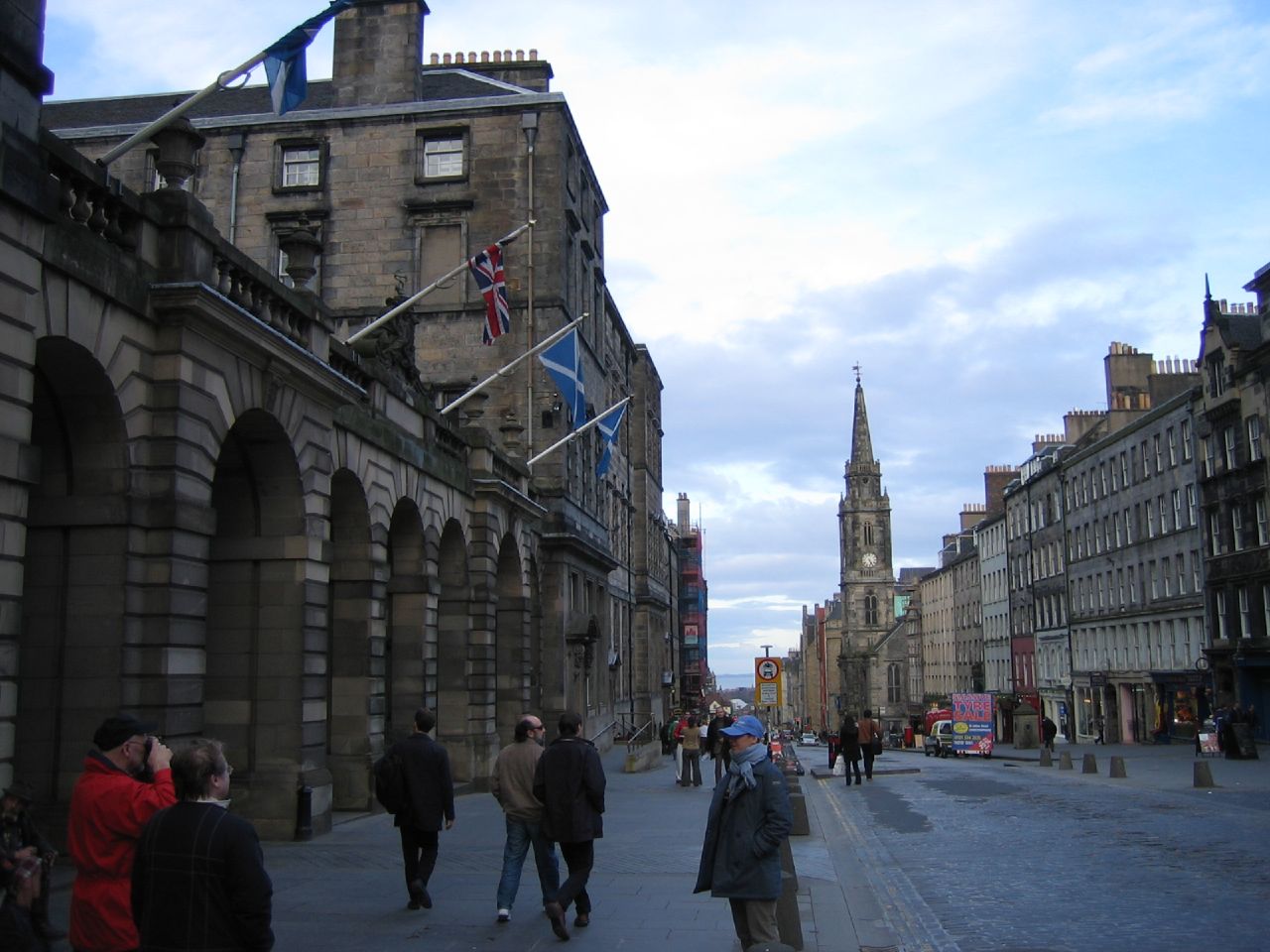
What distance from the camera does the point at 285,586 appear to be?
16.2m

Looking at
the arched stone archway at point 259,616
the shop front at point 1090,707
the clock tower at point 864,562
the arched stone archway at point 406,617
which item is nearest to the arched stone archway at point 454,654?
the arched stone archway at point 406,617

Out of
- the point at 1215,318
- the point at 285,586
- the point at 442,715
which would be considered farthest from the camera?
the point at 1215,318

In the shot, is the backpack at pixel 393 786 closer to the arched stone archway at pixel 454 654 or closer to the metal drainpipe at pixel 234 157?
the arched stone archway at pixel 454 654

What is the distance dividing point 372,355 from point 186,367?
27.8 ft

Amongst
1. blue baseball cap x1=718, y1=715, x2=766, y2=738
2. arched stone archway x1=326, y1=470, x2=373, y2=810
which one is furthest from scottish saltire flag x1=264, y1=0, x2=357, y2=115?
blue baseball cap x1=718, y1=715, x2=766, y2=738

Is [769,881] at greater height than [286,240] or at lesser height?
lesser

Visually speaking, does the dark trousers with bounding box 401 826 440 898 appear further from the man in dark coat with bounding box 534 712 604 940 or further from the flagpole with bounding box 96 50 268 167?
the flagpole with bounding box 96 50 268 167

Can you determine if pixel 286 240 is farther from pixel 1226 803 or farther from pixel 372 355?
pixel 1226 803

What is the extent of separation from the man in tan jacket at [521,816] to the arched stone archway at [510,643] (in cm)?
1863

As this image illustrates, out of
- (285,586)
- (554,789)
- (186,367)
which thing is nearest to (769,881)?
(554,789)

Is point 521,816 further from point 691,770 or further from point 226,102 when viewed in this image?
point 226,102

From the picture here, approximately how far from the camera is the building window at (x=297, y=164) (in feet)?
125

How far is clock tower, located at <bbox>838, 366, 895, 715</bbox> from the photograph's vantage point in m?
150

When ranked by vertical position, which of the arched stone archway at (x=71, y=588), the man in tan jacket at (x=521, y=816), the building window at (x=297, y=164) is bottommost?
the man in tan jacket at (x=521, y=816)
